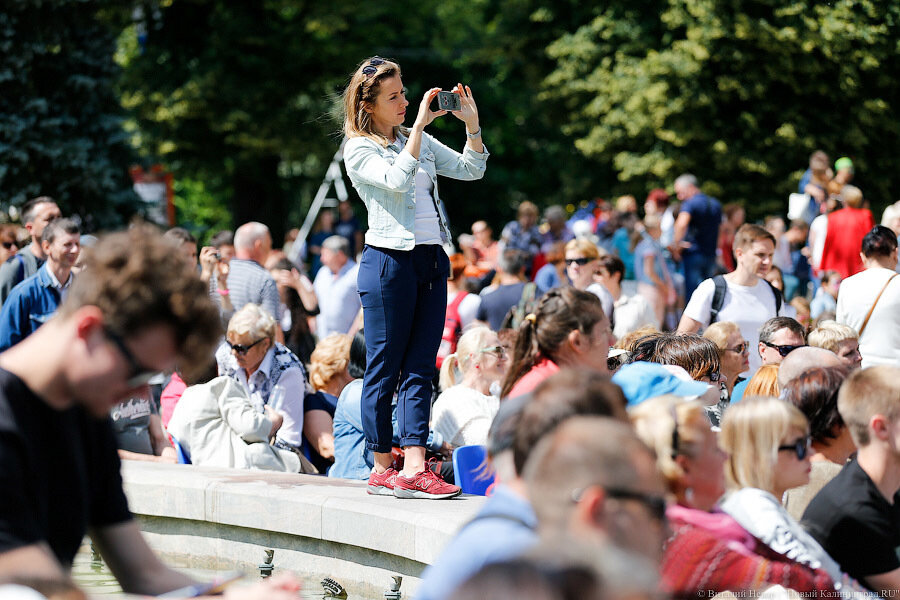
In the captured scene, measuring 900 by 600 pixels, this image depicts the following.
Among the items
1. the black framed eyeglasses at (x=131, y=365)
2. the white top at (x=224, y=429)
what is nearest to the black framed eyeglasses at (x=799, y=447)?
the black framed eyeglasses at (x=131, y=365)

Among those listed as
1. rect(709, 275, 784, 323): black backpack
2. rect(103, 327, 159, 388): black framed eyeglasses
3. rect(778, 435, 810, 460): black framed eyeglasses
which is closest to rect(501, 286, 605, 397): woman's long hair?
rect(778, 435, 810, 460): black framed eyeglasses

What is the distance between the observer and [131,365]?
266 centimetres

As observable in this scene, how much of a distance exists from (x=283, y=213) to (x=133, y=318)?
25479mm

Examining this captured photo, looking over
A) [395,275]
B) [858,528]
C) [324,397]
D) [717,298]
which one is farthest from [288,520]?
[717,298]

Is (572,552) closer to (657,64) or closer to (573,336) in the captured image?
(573,336)

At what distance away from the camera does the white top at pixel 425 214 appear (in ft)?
20.4

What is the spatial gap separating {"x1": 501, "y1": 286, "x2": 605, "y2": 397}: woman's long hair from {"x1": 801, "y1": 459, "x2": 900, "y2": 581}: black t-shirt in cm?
105

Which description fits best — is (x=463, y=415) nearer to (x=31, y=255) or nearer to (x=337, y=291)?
(x=31, y=255)

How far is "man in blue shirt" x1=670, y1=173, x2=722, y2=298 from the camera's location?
15.2 m

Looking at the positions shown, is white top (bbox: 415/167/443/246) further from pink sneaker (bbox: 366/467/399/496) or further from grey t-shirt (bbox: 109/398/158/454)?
grey t-shirt (bbox: 109/398/158/454)

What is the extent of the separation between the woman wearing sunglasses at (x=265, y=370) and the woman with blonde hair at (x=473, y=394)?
3.41 ft

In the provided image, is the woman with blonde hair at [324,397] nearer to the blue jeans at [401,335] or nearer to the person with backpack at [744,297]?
the blue jeans at [401,335]

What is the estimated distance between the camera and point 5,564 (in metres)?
2.62

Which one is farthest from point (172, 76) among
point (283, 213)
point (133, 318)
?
point (133, 318)
